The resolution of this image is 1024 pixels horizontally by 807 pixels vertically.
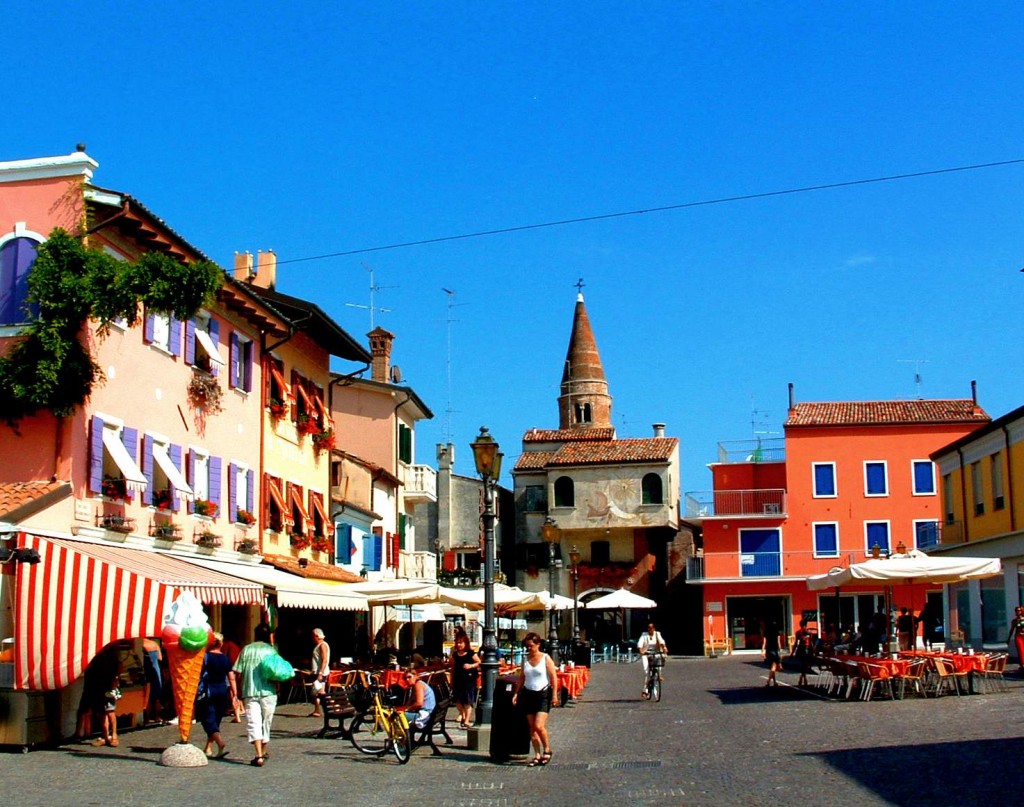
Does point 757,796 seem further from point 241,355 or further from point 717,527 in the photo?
point 717,527

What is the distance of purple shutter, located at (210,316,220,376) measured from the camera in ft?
82.4

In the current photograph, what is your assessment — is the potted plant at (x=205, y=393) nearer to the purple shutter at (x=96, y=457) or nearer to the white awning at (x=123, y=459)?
the white awning at (x=123, y=459)

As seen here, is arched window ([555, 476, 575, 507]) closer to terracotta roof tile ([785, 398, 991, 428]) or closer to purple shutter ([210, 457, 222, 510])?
terracotta roof tile ([785, 398, 991, 428])

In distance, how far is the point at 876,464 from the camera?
Answer: 6103 cm

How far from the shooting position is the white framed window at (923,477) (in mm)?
60438

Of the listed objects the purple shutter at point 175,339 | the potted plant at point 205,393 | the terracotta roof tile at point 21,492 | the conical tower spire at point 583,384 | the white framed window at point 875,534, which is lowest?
the terracotta roof tile at point 21,492

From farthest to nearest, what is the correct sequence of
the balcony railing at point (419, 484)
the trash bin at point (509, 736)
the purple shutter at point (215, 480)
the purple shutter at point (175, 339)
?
the balcony railing at point (419, 484)
the purple shutter at point (215, 480)
the purple shutter at point (175, 339)
the trash bin at point (509, 736)

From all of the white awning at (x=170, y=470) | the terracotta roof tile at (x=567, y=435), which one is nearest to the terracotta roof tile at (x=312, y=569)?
the white awning at (x=170, y=470)

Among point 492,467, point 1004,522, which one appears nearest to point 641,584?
point 1004,522

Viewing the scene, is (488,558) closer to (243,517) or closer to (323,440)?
(243,517)

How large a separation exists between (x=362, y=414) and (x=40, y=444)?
25.2 metres

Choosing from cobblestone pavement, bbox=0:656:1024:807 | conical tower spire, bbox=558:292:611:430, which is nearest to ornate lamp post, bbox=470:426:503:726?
cobblestone pavement, bbox=0:656:1024:807

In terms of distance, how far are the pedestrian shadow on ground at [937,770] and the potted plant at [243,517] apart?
1434cm

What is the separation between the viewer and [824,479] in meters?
61.3
